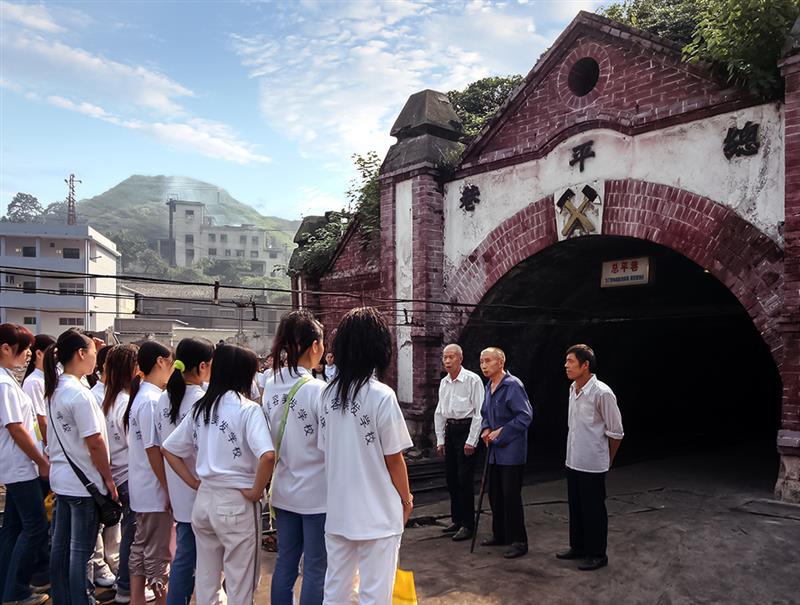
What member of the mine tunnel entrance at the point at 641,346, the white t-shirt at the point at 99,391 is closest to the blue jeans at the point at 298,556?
the white t-shirt at the point at 99,391

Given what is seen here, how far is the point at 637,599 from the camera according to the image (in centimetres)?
433

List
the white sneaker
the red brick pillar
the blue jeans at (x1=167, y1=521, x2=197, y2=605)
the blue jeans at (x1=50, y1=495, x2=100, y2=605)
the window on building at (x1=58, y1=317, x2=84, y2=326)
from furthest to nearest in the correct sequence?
1. the window on building at (x1=58, y1=317, x2=84, y2=326)
2. the red brick pillar
3. the white sneaker
4. the blue jeans at (x1=50, y1=495, x2=100, y2=605)
5. the blue jeans at (x1=167, y1=521, x2=197, y2=605)

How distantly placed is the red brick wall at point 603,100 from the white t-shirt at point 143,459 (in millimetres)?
5947

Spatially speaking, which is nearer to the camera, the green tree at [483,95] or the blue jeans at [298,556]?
the blue jeans at [298,556]

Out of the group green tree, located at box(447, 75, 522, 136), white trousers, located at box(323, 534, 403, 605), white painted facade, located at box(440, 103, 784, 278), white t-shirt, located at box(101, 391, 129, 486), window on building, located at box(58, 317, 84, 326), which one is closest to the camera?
white trousers, located at box(323, 534, 403, 605)

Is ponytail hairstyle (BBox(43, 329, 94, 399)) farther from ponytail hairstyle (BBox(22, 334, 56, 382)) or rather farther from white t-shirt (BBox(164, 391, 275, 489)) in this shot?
white t-shirt (BBox(164, 391, 275, 489))

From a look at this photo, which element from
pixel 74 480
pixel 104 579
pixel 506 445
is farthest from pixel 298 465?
pixel 506 445

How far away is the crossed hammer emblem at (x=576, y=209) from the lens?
7535 millimetres

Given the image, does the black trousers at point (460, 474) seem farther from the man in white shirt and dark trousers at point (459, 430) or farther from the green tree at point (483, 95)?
the green tree at point (483, 95)

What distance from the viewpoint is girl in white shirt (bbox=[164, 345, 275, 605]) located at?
3.19m

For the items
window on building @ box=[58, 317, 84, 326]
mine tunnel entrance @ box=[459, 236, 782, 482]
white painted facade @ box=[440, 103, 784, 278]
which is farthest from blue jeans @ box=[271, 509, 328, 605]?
window on building @ box=[58, 317, 84, 326]

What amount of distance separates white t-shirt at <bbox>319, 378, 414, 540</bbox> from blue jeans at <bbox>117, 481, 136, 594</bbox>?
1.84 metres

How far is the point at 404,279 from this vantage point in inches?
Answer: 378

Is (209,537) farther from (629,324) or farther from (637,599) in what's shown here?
(629,324)
